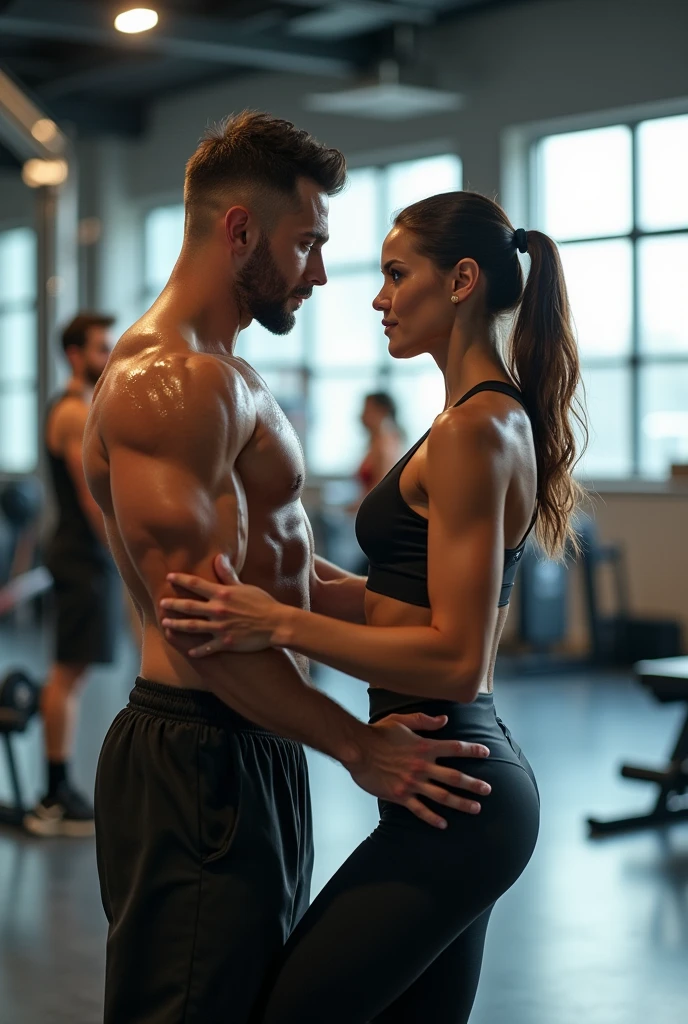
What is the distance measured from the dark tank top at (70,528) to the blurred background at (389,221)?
3.08ft

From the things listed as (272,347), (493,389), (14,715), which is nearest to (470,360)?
(493,389)

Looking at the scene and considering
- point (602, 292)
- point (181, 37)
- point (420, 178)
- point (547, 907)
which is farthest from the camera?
point (420, 178)

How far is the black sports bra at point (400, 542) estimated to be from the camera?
1.63 m

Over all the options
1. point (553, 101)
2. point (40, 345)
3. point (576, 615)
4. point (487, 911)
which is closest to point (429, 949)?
point (487, 911)

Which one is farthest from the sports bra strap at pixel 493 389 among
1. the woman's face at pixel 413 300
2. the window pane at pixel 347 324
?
the window pane at pixel 347 324

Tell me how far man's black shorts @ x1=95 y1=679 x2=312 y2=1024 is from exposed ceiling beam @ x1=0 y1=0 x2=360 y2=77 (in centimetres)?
525

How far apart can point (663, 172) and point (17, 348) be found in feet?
20.3

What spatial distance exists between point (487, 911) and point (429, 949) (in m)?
0.15

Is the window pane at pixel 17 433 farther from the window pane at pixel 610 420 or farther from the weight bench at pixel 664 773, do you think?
the weight bench at pixel 664 773

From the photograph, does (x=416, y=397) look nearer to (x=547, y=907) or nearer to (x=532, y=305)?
(x=547, y=907)

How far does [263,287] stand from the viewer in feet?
5.88

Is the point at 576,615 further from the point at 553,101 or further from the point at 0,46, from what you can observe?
the point at 0,46

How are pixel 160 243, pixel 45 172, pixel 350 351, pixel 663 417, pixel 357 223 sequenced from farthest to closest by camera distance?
pixel 160 243 < pixel 350 351 < pixel 357 223 < pixel 663 417 < pixel 45 172

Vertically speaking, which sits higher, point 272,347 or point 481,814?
point 272,347
